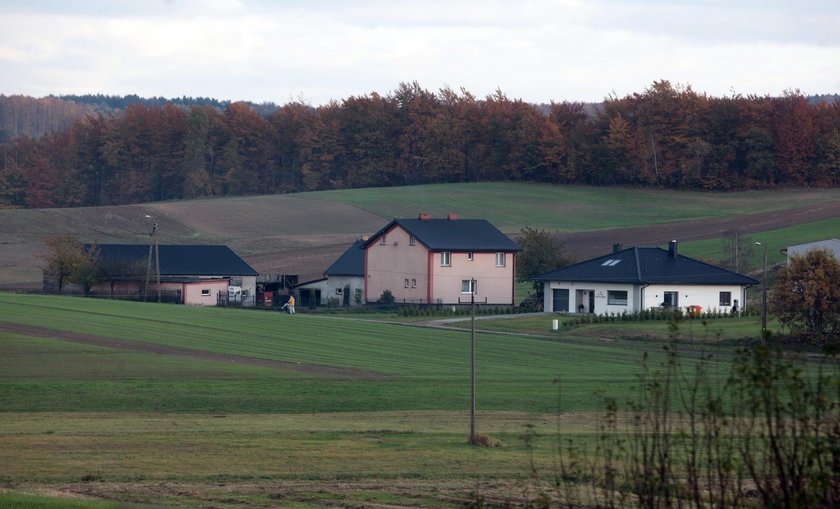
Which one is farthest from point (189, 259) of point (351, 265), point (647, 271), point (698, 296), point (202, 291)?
point (698, 296)

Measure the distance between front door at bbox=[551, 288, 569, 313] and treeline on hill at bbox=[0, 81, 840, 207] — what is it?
58.0 metres

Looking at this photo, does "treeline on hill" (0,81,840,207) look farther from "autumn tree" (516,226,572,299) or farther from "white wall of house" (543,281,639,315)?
"white wall of house" (543,281,639,315)

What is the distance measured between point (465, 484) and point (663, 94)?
112715mm

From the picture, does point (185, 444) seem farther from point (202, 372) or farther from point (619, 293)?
point (619, 293)

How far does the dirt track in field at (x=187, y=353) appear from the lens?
33812mm

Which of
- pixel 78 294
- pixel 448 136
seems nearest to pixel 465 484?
pixel 78 294

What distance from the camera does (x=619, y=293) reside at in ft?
205

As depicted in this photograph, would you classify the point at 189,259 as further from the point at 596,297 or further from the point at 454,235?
the point at 596,297

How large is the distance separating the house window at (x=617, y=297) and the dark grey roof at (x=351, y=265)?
21.2 metres

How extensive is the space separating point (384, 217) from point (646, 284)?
51971 mm

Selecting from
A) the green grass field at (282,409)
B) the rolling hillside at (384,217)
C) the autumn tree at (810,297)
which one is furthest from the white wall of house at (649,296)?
the rolling hillside at (384,217)

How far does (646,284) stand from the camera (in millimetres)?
61062

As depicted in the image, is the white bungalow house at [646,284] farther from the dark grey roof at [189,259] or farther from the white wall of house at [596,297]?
the dark grey roof at [189,259]

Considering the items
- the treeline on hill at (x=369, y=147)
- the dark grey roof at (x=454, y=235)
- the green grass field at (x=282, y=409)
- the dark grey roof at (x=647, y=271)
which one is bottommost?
the green grass field at (x=282, y=409)
